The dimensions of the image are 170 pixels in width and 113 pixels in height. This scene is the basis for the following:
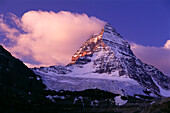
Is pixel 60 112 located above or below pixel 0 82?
below

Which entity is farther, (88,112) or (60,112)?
(88,112)

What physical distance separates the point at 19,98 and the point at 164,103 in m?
109

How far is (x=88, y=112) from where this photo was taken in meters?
195

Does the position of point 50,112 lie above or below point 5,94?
below

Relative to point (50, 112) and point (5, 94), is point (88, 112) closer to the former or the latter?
point (50, 112)

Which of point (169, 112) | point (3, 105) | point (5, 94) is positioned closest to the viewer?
point (169, 112)

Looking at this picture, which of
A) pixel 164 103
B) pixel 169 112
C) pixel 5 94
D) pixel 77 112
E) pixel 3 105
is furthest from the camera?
pixel 77 112

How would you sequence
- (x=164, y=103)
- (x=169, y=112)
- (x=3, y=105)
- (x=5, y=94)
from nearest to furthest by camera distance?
(x=169, y=112)
(x=164, y=103)
(x=3, y=105)
(x=5, y=94)

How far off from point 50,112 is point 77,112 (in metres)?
24.0

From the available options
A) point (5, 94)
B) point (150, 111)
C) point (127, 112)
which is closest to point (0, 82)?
point (5, 94)

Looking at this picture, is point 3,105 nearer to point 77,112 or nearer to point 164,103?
point 77,112

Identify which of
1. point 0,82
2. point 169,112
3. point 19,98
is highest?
point 0,82

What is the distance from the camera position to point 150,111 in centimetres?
12962

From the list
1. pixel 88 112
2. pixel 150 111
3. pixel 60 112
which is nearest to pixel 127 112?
pixel 88 112
